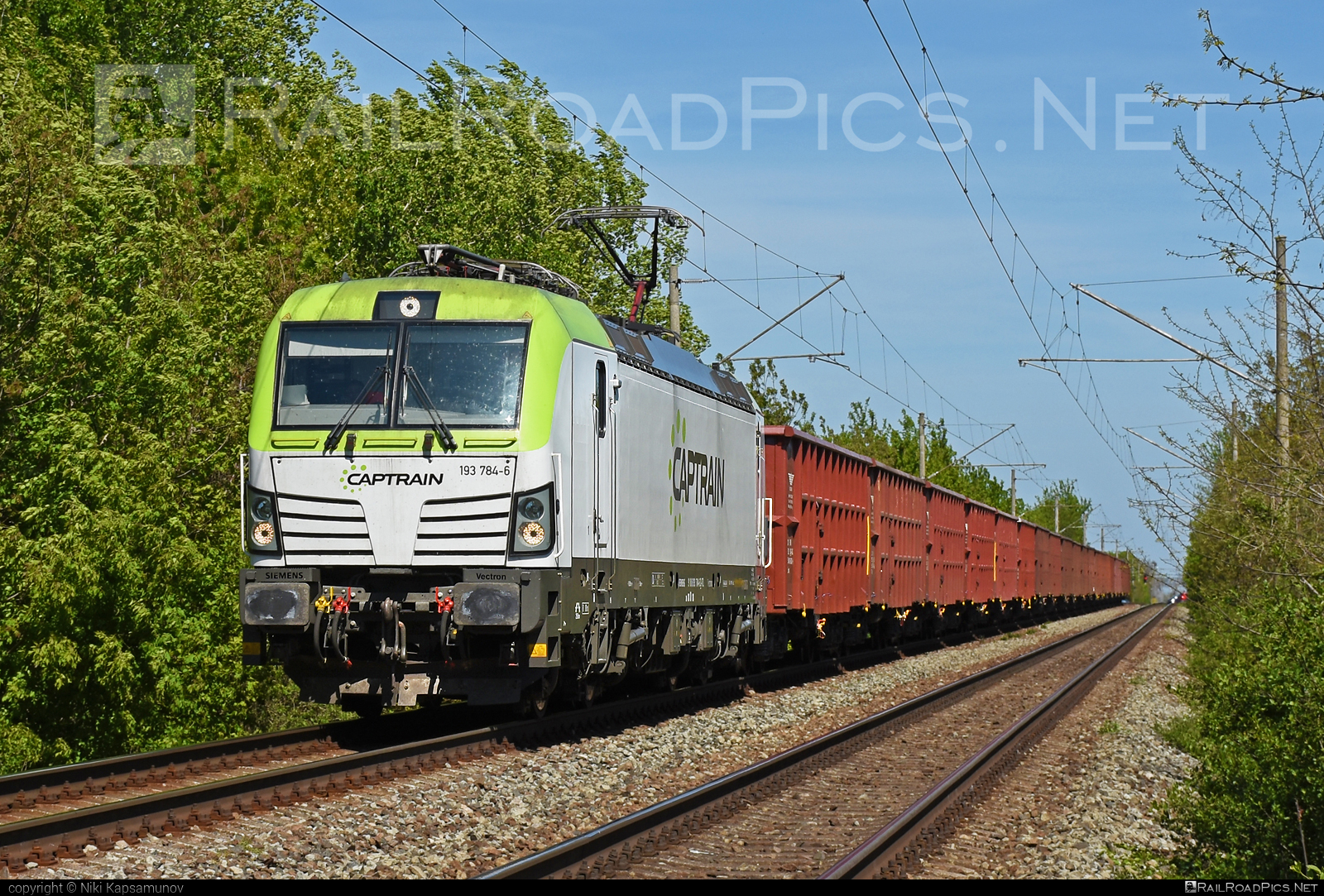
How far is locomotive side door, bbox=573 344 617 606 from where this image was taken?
11922 mm

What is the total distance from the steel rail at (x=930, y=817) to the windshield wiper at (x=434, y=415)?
4.39m

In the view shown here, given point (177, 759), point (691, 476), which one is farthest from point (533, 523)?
point (691, 476)

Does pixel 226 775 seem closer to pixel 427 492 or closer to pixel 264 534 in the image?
pixel 264 534

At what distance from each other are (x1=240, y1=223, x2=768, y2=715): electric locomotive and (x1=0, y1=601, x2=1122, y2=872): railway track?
18.6 inches

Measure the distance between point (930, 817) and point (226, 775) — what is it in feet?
16.1

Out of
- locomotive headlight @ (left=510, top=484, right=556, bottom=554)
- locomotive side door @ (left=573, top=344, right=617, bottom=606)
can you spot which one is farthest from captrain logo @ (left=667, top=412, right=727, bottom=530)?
locomotive headlight @ (left=510, top=484, right=556, bottom=554)

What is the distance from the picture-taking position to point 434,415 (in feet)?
36.8

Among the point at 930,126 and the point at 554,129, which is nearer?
the point at 930,126

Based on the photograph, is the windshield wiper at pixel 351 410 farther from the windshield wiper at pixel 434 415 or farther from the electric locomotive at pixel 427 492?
the windshield wiper at pixel 434 415

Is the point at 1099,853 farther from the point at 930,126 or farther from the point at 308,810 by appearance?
the point at 930,126

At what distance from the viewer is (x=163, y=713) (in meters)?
19.1
